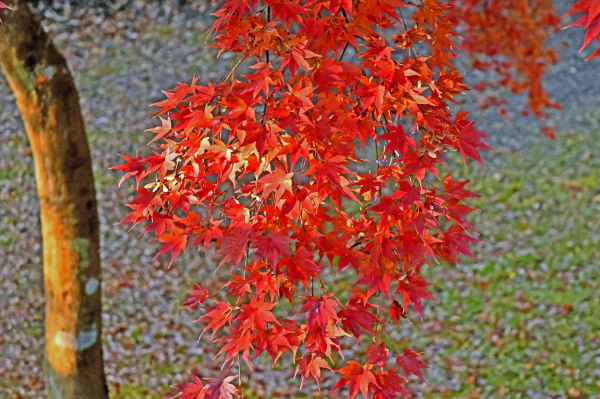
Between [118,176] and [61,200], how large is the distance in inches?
136

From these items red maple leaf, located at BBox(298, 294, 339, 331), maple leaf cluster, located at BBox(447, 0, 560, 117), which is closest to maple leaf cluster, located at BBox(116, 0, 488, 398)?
red maple leaf, located at BBox(298, 294, 339, 331)

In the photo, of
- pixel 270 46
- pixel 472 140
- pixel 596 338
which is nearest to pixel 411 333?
pixel 596 338

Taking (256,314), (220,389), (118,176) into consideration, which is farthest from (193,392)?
(118,176)

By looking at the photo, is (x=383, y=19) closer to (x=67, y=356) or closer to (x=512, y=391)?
(x=67, y=356)

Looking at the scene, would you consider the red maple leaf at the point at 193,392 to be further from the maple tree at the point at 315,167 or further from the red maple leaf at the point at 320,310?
the red maple leaf at the point at 320,310

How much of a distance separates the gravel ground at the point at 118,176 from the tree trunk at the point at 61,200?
4.03ft

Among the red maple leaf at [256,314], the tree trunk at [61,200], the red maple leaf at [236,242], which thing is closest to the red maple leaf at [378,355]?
the red maple leaf at [256,314]

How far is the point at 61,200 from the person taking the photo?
313 centimetres

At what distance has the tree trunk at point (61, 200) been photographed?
2.96m

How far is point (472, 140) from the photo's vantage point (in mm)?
2119

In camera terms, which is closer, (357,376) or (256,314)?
(256,314)

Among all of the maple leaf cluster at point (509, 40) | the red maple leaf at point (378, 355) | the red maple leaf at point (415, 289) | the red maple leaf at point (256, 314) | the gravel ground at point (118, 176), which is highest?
the red maple leaf at point (415, 289)

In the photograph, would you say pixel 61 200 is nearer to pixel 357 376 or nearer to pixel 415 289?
pixel 357 376

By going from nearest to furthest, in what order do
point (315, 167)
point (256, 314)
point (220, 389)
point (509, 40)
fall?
1. point (315, 167)
2. point (256, 314)
3. point (220, 389)
4. point (509, 40)
